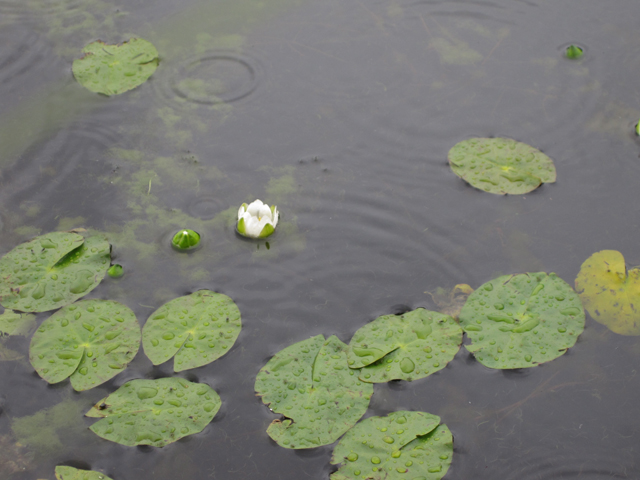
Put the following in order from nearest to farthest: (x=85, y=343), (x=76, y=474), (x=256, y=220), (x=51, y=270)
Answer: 1. (x=76, y=474)
2. (x=85, y=343)
3. (x=51, y=270)
4. (x=256, y=220)

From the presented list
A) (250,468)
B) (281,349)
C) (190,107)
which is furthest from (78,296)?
(190,107)

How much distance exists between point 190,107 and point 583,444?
10.5ft

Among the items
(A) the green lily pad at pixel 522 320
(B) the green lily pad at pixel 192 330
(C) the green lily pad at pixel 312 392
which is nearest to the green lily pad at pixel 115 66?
(B) the green lily pad at pixel 192 330

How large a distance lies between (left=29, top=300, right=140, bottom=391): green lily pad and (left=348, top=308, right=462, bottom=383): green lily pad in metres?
1.14

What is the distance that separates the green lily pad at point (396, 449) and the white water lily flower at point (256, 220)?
1268 millimetres

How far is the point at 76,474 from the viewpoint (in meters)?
2.26

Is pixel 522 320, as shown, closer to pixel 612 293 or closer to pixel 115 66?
pixel 612 293

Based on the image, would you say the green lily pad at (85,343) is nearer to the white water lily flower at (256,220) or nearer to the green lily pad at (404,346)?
the white water lily flower at (256,220)

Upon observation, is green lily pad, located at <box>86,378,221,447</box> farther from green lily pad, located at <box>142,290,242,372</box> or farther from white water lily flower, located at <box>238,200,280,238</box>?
white water lily flower, located at <box>238,200,280,238</box>

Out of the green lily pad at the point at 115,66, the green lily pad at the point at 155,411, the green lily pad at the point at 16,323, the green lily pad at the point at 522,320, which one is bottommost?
the green lily pad at the point at 155,411

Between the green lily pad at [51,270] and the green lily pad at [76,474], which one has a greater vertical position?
the green lily pad at [51,270]

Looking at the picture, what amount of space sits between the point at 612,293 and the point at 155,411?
2421 mm

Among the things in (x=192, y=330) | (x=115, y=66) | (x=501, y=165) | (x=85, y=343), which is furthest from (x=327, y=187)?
(x=115, y=66)

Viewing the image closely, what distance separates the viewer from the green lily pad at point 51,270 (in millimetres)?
2785
